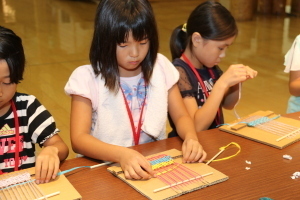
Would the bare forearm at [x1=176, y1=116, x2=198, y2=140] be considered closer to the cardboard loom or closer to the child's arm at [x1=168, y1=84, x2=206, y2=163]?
the child's arm at [x1=168, y1=84, x2=206, y2=163]

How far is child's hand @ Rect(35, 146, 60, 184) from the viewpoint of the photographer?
136 centimetres

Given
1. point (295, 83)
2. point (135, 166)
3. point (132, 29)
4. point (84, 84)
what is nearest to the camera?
point (135, 166)

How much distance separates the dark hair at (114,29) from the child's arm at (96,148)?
0.16m

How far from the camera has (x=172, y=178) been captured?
140 cm

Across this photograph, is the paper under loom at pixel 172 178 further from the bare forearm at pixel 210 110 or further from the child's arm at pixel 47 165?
the bare forearm at pixel 210 110

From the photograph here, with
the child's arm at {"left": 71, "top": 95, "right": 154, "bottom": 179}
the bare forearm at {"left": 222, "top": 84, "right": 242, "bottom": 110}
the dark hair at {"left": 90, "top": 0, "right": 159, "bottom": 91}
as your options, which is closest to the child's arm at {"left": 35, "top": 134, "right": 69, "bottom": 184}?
the child's arm at {"left": 71, "top": 95, "right": 154, "bottom": 179}

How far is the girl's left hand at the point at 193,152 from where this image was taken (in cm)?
153

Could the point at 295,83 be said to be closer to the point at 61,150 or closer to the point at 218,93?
the point at 218,93

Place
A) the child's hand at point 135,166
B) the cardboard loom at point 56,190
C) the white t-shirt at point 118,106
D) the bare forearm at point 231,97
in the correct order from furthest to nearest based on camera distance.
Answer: the bare forearm at point 231,97 < the white t-shirt at point 118,106 < the child's hand at point 135,166 < the cardboard loom at point 56,190

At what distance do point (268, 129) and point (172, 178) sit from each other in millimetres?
612

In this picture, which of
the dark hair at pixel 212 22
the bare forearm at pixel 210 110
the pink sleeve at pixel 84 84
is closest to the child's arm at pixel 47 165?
the pink sleeve at pixel 84 84

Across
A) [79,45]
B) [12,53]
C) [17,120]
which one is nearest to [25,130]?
[17,120]

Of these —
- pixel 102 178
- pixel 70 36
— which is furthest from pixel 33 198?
pixel 70 36

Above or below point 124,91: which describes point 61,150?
below
